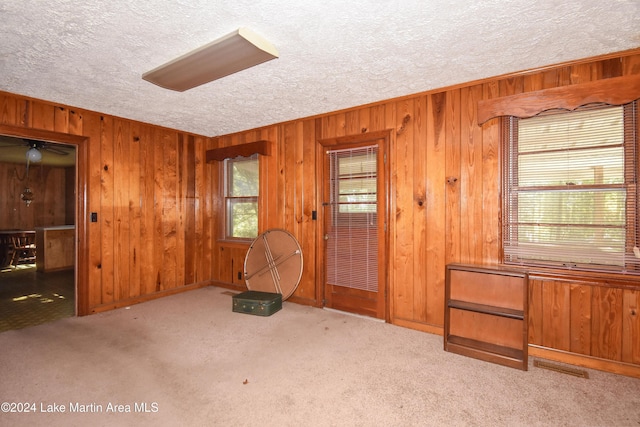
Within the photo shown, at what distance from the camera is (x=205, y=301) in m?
4.11

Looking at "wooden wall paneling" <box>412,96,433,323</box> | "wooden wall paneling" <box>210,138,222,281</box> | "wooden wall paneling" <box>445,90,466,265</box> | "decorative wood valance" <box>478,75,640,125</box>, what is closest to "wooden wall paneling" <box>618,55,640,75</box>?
"decorative wood valance" <box>478,75,640,125</box>

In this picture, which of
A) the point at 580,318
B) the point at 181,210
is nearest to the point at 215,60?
the point at 181,210

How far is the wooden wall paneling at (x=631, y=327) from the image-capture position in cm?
226

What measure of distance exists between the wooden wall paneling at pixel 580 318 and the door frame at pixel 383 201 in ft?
5.13

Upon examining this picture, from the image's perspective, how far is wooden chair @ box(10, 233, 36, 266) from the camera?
656 centimetres

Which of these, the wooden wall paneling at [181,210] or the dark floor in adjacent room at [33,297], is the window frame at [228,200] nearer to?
the wooden wall paneling at [181,210]

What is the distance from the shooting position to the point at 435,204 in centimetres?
306

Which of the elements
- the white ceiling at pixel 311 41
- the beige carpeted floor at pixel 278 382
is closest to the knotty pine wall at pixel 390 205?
the white ceiling at pixel 311 41

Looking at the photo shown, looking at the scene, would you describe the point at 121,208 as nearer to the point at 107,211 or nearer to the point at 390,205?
the point at 107,211

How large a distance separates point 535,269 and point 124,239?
4.67 m

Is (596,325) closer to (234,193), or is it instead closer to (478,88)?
(478,88)

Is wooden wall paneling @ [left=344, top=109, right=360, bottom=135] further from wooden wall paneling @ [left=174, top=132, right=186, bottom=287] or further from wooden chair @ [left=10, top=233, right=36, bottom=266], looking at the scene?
wooden chair @ [left=10, top=233, right=36, bottom=266]

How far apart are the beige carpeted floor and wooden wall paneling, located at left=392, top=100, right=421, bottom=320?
1.05 feet

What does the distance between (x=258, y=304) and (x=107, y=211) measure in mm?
2283
